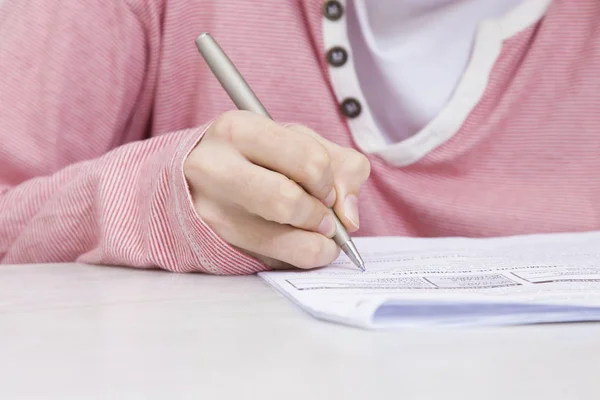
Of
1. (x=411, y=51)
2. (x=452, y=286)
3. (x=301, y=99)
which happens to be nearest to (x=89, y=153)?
(x=301, y=99)

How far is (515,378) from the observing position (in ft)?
0.83

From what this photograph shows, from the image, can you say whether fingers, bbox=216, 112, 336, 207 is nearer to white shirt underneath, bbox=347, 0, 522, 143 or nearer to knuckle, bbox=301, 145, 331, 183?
knuckle, bbox=301, 145, 331, 183

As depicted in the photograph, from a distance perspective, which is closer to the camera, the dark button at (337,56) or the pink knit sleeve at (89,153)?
the pink knit sleeve at (89,153)

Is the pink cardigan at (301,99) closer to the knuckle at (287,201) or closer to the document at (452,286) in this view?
the document at (452,286)

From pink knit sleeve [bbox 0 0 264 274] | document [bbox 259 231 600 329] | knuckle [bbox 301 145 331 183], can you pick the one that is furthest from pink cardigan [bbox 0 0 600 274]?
knuckle [bbox 301 145 331 183]

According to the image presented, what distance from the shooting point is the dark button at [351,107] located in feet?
2.36

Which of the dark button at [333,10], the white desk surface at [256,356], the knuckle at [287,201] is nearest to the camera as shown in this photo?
the white desk surface at [256,356]

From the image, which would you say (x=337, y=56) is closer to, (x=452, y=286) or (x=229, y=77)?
(x=229, y=77)

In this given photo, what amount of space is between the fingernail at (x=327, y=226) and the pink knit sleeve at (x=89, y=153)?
49 millimetres

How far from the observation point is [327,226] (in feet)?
1.47

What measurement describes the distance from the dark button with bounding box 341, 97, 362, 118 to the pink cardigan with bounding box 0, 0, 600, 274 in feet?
0.04

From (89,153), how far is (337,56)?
9.8 inches

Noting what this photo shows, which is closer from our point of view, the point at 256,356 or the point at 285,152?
the point at 256,356

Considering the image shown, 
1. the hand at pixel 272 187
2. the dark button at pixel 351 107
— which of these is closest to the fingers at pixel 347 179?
the hand at pixel 272 187
